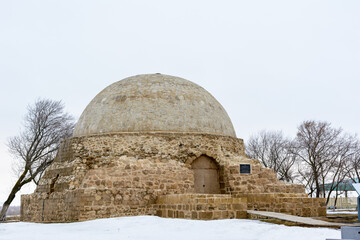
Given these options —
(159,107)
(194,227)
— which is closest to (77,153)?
(159,107)

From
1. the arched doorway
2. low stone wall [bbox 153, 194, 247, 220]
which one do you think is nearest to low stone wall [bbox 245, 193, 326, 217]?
the arched doorway

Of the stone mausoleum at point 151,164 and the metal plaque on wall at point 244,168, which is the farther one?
the metal plaque on wall at point 244,168

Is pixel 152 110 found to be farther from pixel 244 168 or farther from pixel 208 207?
pixel 208 207

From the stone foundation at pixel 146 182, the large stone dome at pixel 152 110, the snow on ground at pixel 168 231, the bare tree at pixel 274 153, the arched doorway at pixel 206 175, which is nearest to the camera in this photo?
the snow on ground at pixel 168 231

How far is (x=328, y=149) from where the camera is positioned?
2844cm

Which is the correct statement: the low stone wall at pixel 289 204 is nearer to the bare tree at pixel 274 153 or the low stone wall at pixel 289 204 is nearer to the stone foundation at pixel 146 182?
the stone foundation at pixel 146 182

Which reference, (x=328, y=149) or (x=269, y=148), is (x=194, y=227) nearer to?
(x=328, y=149)

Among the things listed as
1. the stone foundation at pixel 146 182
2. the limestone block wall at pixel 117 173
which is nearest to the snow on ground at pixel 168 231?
the stone foundation at pixel 146 182

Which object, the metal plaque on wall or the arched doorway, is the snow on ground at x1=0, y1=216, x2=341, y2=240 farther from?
the metal plaque on wall

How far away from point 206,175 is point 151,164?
9.06 ft

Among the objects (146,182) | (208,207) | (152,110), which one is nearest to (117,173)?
(146,182)

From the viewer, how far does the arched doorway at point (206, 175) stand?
17.5m

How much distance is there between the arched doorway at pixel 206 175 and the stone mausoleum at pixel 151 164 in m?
0.04

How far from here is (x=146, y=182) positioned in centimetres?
1561
